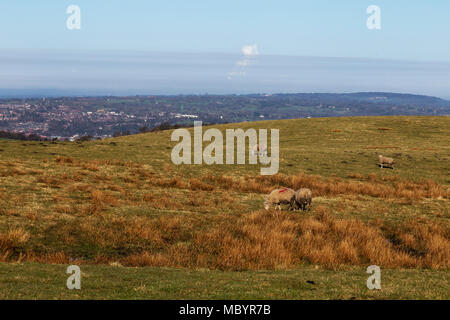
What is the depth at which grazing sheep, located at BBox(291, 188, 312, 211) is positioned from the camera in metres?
25.1

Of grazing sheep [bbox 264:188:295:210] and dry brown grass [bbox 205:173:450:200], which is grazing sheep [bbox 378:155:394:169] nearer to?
dry brown grass [bbox 205:173:450:200]

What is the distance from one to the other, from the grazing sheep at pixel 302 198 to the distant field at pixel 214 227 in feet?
2.99

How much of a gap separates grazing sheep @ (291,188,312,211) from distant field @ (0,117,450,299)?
0.91 metres

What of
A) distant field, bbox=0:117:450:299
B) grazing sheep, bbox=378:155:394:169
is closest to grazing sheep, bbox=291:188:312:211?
distant field, bbox=0:117:450:299

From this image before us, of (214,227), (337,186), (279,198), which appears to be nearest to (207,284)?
(214,227)

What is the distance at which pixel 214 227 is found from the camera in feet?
67.2

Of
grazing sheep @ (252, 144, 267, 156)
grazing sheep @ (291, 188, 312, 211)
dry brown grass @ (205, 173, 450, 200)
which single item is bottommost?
dry brown grass @ (205, 173, 450, 200)

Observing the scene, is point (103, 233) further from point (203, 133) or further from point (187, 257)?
point (203, 133)

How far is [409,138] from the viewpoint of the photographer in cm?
6581

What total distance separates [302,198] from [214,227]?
23.5 ft

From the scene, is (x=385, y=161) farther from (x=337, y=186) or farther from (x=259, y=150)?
(x=259, y=150)

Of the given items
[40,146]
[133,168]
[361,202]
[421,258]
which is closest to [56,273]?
[421,258]

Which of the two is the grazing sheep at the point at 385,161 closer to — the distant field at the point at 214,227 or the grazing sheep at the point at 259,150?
the distant field at the point at 214,227
